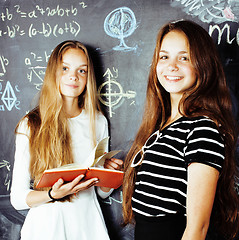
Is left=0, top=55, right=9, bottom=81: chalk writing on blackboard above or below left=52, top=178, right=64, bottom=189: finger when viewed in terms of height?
above

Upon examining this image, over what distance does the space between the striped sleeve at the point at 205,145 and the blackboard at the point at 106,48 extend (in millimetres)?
723

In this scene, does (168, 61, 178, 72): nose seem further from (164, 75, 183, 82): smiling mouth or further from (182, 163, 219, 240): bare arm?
(182, 163, 219, 240): bare arm

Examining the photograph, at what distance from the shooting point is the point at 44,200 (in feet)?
5.05

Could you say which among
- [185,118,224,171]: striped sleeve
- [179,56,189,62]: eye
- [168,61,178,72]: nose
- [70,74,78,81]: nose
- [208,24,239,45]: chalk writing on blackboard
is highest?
[208,24,239,45]: chalk writing on blackboard

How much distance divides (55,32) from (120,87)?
1.83ft

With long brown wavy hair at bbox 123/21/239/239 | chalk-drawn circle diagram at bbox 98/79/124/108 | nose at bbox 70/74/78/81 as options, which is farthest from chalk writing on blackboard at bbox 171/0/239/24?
nose at bbox 70/74/78/81

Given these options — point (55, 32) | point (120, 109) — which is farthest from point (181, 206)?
point (55, 32)

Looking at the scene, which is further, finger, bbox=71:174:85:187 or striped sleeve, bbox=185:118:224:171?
finger, bbox=71:174:85:187

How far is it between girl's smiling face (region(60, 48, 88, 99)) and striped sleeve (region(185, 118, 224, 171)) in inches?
32.2

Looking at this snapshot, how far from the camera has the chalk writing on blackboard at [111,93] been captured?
1880mm

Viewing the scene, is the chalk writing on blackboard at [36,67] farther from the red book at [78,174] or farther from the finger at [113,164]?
the red book at [78,174]

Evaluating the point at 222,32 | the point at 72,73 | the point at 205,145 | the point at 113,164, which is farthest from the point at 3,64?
the point at 205,145

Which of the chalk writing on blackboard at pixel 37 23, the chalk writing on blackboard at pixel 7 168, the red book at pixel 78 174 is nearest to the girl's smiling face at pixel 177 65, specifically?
the red book at pixel 78 174

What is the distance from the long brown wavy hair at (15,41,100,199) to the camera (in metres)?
1.60
